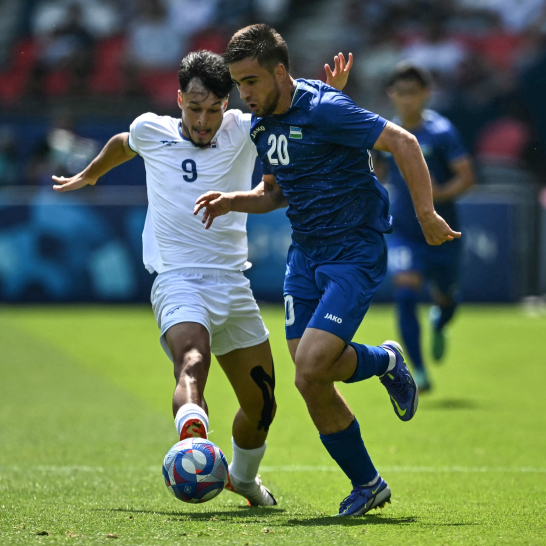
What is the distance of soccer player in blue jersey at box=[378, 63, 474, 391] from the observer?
876cm

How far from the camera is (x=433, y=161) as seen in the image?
9039 millimetres

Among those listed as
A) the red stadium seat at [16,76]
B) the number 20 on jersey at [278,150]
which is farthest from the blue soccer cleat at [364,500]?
the red stadium seat at [16,76]

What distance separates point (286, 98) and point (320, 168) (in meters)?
0.37

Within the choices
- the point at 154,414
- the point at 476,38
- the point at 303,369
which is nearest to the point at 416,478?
the point at 303,369

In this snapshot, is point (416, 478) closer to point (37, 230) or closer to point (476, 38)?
point (37, 230)

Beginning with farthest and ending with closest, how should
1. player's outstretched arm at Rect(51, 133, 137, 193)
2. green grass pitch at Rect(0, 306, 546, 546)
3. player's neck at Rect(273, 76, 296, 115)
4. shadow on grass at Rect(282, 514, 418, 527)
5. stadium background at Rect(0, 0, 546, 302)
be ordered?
stadium background at Rect(0, 0, 546, 302) → player's outstretched arm at Rect(51, 133, 137, 193) → player's neck at Rect(273, 76, 296, 115) → shadow on grass at Rect(282, 514, 418, 527) → green grass pitch at Rect(0, 306, 546, 546)

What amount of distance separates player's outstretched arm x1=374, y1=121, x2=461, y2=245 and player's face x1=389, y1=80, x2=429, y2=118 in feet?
14.4

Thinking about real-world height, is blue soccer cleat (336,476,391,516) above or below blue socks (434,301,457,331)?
above

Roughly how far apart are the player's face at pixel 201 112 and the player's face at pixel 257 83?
0.33 m

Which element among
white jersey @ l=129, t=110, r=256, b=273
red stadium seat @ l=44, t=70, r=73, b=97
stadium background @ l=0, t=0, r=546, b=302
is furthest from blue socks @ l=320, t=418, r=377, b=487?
red stadium seat @ l=44, t=70, r=73, b=97

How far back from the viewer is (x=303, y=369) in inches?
177

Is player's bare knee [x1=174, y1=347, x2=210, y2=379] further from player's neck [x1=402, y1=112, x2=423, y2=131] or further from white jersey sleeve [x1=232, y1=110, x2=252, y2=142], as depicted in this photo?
player's neck [x1=402, y1=112, x2=423, y2=131]

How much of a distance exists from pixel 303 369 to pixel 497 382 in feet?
18.8

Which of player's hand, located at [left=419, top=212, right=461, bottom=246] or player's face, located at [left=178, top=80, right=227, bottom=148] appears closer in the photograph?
player's hand, located at [left=419, top=212, right=461, bottom=246]
